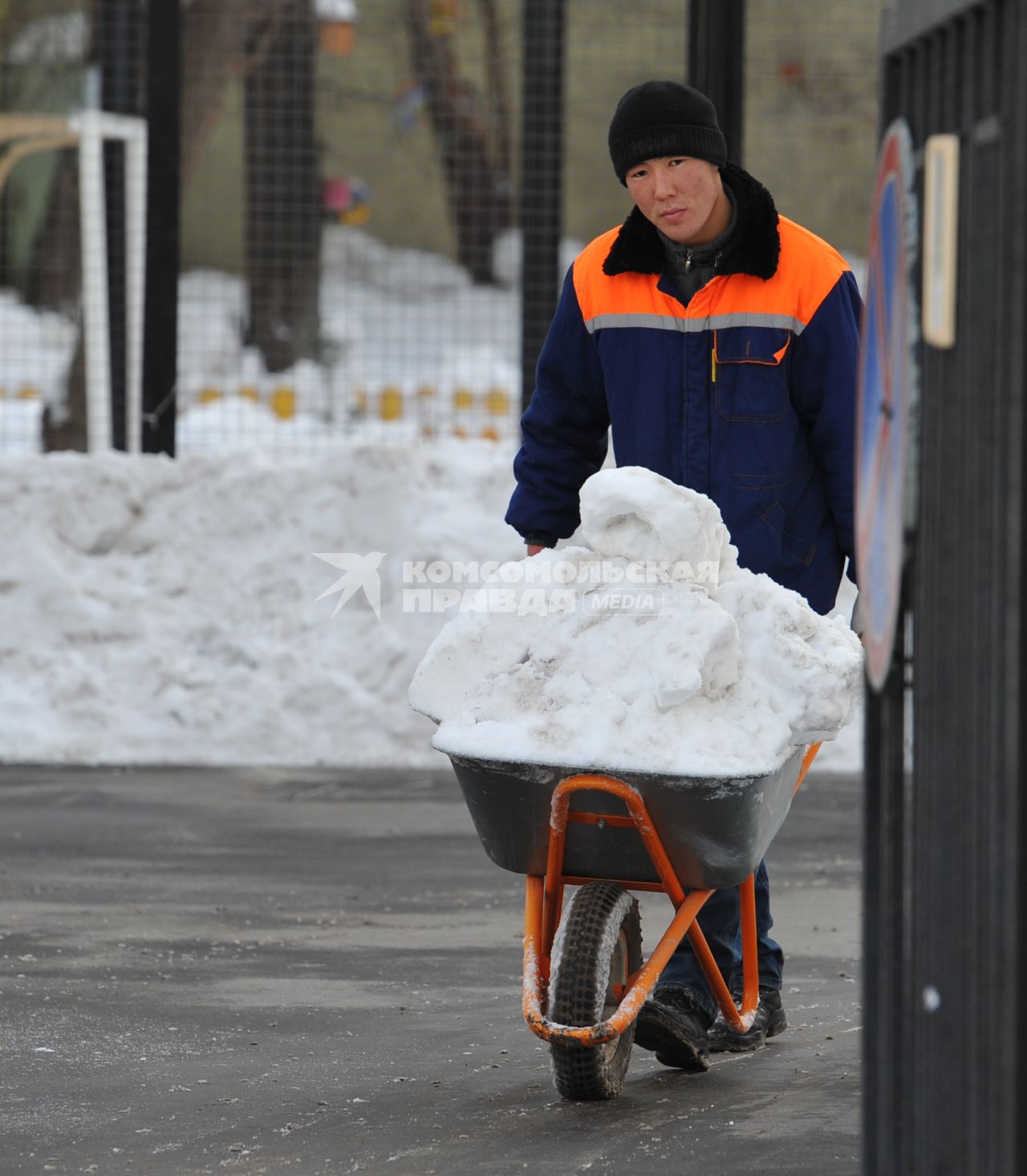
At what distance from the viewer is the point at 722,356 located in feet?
15.8

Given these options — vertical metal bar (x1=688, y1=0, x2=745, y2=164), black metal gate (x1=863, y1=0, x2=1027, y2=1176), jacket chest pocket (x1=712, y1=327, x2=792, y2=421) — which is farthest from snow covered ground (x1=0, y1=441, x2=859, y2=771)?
black metal gate (x1=863, y1=0, x2=1027, y2=1176)

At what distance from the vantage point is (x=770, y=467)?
15.9 ft

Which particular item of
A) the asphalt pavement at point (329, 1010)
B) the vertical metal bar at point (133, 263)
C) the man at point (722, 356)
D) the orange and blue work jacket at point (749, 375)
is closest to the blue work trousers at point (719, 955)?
A: the man at point (722, 356)

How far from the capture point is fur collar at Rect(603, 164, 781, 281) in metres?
4.79

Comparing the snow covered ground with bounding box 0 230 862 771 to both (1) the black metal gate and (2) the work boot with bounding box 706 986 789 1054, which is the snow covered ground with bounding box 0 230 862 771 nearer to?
(2) the work boot with bounding box 706 986 789 1054

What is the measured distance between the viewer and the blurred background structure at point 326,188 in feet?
35.9

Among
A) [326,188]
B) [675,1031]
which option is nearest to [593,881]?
[675,1031]

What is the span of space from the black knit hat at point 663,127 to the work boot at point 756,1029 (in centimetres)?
186

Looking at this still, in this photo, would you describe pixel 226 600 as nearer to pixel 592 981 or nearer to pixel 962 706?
pixel 592 981

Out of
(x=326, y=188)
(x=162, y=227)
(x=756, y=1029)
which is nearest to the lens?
(x=756, y=1029)

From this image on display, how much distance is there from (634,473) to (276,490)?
19.9 feet

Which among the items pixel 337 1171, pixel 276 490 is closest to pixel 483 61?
pixel 276 490

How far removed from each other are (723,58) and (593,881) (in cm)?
630

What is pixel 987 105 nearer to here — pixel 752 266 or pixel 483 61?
pixel 752 266
